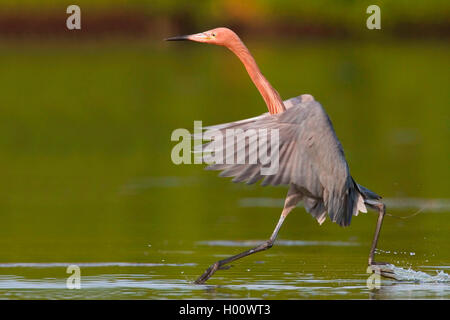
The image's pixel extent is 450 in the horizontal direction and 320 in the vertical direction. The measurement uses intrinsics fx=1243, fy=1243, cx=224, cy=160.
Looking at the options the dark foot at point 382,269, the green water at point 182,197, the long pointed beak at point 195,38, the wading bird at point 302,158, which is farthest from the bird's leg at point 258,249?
the long pointed beak at point 195,38

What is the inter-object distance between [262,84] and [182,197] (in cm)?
621

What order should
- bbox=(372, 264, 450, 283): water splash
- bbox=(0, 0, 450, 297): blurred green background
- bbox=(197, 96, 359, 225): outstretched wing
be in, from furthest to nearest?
bbox=(0, 0, 450, 297): blurred green background
bbox=(372, 264, 450, 283): water splash
bbox=(197, 96, 359, 225): outstretched wing

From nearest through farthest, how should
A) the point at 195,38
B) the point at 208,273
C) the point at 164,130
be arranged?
the point at 208,273 → the point at 195,38 → the point at 164,130

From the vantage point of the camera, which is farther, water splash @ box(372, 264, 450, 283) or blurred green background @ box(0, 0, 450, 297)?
blurred green background @ box(0, 0, 450, 297)

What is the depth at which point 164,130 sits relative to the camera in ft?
90.4

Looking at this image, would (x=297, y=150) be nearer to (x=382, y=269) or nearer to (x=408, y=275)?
(x=382, y=269)

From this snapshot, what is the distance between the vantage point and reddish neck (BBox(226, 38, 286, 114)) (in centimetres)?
1153

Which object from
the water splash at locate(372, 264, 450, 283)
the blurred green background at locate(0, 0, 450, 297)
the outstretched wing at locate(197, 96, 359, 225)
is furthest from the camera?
the blurred green background at locate(0, 0, 450, 297)

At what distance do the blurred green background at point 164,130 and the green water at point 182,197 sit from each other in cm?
5

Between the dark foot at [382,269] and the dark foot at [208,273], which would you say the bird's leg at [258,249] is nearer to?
the dark foot at [208,273]

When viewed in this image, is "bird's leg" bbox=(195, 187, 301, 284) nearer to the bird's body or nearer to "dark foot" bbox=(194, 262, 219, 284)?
"dark foot" bbox=(194, 262, 219, 284)

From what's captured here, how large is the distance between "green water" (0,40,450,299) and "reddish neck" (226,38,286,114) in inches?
62.8

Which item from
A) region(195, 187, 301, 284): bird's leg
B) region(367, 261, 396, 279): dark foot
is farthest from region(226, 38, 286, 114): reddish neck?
region(367, 261, 396, 279): dark foot

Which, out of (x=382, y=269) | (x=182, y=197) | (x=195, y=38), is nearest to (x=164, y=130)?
(x=182, y=197)
